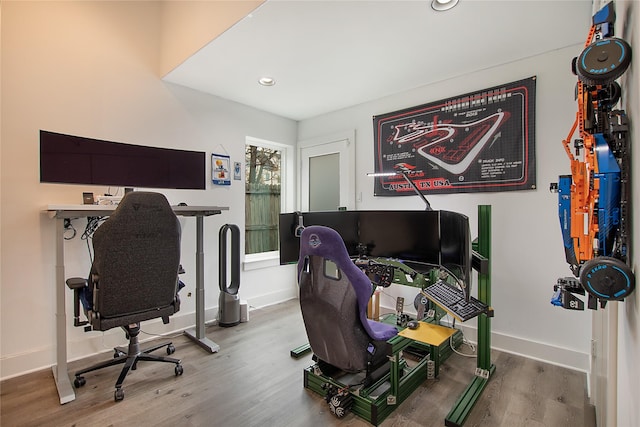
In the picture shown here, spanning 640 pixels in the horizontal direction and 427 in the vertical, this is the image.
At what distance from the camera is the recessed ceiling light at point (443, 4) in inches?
72.9

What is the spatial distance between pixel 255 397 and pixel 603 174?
2134 mm

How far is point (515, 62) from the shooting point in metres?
2.56

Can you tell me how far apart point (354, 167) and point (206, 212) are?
1840 millimetres

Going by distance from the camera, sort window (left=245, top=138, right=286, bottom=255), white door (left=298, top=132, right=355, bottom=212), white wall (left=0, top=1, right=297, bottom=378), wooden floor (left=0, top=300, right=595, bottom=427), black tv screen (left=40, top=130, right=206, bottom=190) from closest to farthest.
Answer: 1. wooden floor (left=0, top=300, right=595, bottom=427)
2. white wall (left=0, top=1, right=297, bottom=378)
3. black tv screen (left=40, top=130, right=206, bottom=190)
4. white door (left=298, top=132, right=355, bottom=212)
5. window (left=245, top=138, right=286, bottom=255)

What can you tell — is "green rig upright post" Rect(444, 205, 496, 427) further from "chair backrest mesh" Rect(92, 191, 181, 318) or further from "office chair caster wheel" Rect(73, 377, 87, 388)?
"office chair caster wheel" Rect(73, 377, 87, 388)

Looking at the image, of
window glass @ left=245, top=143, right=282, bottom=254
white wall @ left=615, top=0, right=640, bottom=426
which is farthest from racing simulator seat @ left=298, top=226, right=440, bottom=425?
window glass @ left=245, top=143, right=282, bottom=254

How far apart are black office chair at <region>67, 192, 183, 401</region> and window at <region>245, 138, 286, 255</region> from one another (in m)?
1.82

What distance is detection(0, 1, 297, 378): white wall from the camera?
2178mm

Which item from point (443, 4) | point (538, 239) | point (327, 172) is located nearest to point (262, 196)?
point (327, 172)

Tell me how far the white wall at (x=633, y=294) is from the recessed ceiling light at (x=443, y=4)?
107 cm

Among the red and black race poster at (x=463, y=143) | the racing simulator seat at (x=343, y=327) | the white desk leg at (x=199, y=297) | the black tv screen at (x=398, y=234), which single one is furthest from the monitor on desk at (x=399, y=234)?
the white desk leg at (x=199, y=297)

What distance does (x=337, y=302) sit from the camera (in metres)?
1.63

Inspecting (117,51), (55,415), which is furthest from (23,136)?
(55,415)

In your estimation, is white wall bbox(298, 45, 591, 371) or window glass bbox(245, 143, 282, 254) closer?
white wall bbox(298, 45, 591, 371)
